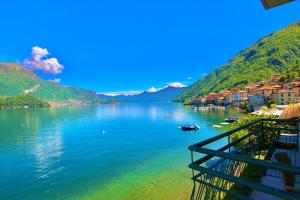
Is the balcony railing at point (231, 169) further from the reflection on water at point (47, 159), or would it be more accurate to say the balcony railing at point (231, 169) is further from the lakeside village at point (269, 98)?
the lakeside village at point (269, 98)

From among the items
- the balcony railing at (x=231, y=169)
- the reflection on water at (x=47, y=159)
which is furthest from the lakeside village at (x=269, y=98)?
the balcony railing at (x=231, y=169)

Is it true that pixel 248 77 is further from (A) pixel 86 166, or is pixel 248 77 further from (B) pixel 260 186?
(B) pixel 260 186

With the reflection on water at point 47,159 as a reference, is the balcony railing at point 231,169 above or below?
above

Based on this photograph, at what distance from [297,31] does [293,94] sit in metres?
162

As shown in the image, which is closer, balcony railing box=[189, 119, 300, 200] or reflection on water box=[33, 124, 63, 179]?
balcony railing box=[189, 119, 300, 200]

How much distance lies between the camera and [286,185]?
3732mm

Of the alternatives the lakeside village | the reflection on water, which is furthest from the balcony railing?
the lakeside village

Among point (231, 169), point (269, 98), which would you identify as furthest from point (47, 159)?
point (269, 98)

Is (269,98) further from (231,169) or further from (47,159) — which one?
(231,169)

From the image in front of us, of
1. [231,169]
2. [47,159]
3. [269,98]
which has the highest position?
[269,98]

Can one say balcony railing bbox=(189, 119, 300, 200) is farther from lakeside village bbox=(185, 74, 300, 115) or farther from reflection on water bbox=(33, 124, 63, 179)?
lakeside village bbox=(185, 74, 300, 115)

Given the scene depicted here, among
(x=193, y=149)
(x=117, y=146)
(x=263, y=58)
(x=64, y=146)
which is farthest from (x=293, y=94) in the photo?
(x=263, y=58)

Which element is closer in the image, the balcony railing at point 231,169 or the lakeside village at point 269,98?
the balcony railing at point 231,169

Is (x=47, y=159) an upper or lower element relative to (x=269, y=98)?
lower
